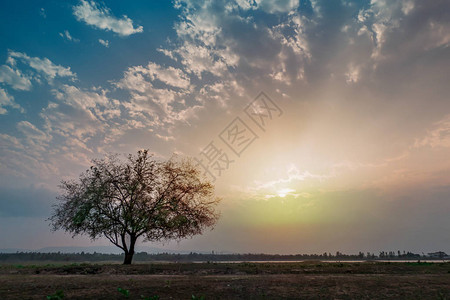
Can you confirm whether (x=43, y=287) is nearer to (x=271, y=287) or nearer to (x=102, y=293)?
(x=102, y=293)

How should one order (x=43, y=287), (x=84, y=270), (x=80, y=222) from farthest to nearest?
(x=80, y=222) < (x=84, y=270) < (x=43, y=287)

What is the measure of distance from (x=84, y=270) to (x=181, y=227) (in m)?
12.4

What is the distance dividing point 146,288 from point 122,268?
A: 11241mm

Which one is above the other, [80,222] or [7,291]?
[80,222]

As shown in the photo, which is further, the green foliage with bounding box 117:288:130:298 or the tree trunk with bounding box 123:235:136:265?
the tree trunk with bounding box 123:235:136:265

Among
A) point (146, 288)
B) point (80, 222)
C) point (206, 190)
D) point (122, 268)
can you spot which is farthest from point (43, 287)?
point (206, 190)

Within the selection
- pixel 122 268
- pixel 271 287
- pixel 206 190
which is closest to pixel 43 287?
pixel 122 268

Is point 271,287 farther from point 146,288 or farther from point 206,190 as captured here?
point 206,190

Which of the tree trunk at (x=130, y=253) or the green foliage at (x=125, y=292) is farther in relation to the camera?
the tree trunk at (x=130, y=253)

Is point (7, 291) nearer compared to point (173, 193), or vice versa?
point (7, 291)

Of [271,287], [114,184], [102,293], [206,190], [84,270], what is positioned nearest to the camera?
[102,293]

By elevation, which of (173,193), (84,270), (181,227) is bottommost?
(84,270)

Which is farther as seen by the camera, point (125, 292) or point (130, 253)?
point (130, 253)

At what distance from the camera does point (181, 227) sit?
33531mm
